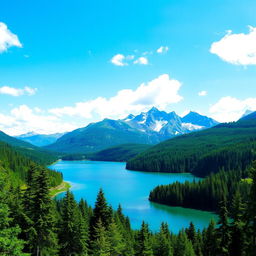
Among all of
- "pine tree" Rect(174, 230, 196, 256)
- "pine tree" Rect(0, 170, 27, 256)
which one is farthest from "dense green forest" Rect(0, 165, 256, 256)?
"pine tree" Rect(174, 230, 196, 256)

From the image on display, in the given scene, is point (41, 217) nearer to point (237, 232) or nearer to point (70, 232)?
point (70, 232)

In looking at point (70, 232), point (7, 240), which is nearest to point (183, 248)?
point (70, 232)

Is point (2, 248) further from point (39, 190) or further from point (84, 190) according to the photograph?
point (84, 190)

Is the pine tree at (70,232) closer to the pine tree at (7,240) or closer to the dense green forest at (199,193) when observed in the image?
the pine tree at (7,240)

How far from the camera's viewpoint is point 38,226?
26578mm

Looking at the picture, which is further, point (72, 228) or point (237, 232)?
point (237, 232)

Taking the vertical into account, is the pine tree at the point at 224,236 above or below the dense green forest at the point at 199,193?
above

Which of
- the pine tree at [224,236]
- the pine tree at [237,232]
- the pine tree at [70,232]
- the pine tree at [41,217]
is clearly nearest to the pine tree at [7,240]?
the pine tree at [41,217]

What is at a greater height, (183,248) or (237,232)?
(237,232)

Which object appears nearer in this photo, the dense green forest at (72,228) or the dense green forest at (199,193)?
the dense green forest at (72,228)

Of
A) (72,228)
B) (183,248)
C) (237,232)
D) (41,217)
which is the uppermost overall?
(41,217)

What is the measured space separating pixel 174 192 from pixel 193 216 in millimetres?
18135

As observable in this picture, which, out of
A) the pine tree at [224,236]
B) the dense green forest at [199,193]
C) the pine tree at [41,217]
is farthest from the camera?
the dense green forest at [199,193]

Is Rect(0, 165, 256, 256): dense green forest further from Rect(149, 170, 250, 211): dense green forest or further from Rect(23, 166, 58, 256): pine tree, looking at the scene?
Rect(149, 170, 250, 211): dense green forest
